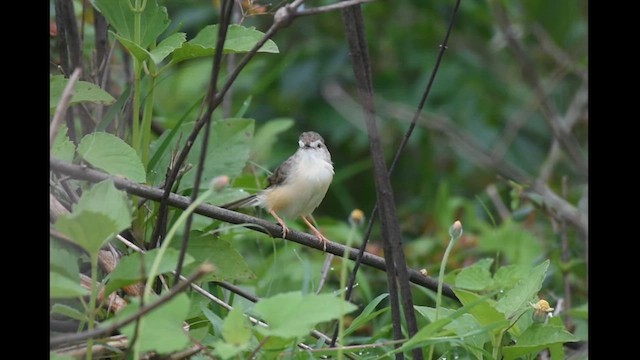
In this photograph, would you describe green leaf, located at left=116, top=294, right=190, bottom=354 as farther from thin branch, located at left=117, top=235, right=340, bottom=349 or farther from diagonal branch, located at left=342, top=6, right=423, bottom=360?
diagonal branch, located at left=342, top=6, right=423, bottom=360

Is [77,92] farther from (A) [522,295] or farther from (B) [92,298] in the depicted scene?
(A) [522,295]

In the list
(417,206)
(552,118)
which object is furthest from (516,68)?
(552,118)

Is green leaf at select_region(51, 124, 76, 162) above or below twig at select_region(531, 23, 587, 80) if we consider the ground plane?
above

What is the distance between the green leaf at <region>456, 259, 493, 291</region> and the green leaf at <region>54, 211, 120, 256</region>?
50.3 inches

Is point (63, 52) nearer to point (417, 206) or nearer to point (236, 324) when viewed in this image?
point (236, 324)

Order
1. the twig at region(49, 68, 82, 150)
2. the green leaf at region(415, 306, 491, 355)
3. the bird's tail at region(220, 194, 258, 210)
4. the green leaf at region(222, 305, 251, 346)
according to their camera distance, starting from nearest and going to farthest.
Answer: the twig at region(49, 68, 82, 150) < the green leaf at region(222, 305, 251, 346) < the green leaf at region(415, 306, 491, 355) < the bird's tail at region(220, 194, 258, 210)

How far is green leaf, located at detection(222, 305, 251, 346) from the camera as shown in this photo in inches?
72.6

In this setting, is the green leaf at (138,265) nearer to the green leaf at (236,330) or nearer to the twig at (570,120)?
the green leaf at (236,330)

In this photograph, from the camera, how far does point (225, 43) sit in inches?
95.5

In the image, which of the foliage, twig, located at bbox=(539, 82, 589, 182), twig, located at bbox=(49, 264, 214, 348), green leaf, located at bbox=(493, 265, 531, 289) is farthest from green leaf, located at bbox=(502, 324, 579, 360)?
twig, located at bbox=(539, 82, 589, 182)

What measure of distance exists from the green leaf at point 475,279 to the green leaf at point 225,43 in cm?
93

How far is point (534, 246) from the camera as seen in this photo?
422 centimetres

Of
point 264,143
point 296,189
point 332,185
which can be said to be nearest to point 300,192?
point 296,189

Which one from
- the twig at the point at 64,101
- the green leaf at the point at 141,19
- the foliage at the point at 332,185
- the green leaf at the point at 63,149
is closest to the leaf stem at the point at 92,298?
the foliage at the point at 332,185
